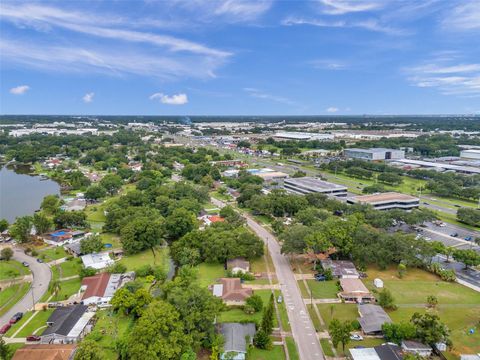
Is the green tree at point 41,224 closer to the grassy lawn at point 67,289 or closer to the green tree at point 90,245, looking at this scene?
the green tree at point 90,245

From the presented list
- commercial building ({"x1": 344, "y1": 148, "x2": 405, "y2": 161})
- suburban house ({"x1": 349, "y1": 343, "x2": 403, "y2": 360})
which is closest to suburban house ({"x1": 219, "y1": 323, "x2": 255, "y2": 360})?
suburban house ({"x1": 349, "y1": 343, "x2": 403, "y2": 360})

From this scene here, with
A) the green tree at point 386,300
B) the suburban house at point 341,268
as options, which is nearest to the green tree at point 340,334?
the green tree at point 386,300

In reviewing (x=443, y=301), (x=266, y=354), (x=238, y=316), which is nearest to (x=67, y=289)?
(x=238, y=316)

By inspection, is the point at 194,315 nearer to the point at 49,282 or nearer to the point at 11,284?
the point at 49,282

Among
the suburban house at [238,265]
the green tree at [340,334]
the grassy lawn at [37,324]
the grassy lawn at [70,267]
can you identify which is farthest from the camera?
the grassy lawn at [70,267]

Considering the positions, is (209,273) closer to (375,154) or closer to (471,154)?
(375,154)

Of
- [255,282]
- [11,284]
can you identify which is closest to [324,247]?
[255,282]
